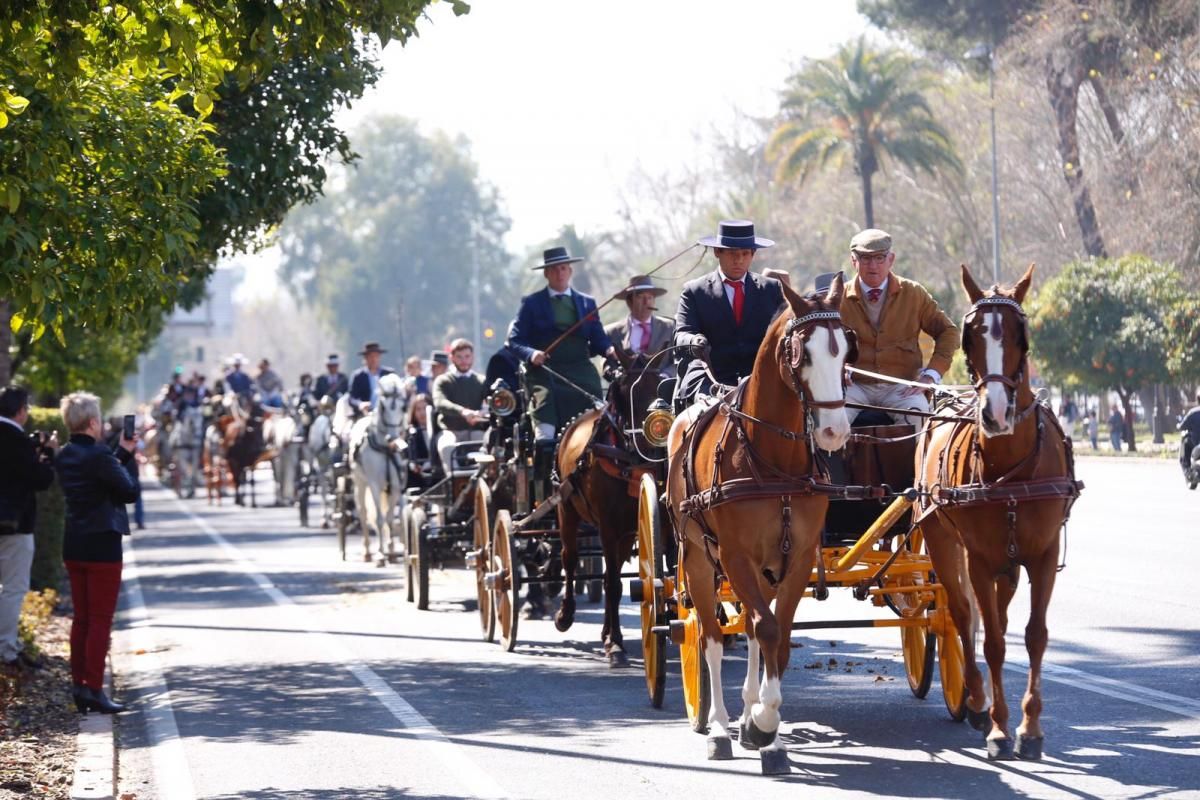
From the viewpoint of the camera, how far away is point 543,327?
13.7 meters

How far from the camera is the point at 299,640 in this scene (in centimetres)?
1465

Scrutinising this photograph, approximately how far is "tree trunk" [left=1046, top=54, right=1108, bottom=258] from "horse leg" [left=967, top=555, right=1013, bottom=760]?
42058mm

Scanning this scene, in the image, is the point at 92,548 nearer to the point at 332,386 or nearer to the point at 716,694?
the point at 716,694

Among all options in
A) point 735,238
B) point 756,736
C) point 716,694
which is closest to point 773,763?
point 756,736

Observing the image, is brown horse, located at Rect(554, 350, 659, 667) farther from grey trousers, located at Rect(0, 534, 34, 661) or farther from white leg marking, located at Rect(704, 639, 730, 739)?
grey trousers, located at Rect(0, 534, 34, 661)

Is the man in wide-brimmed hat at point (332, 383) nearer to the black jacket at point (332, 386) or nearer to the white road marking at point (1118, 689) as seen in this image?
the black jacket at point (332, 386)

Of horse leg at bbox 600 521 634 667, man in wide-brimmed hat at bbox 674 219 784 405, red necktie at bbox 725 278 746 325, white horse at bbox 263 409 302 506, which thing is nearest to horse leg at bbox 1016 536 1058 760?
man in wide-brimmed hat at bbox 674 219 784 405

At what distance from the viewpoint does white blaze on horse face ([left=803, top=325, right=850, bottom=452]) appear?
7.89m

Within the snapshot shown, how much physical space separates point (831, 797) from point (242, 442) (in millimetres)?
29270

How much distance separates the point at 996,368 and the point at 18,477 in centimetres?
683

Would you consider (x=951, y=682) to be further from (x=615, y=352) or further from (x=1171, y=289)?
(x=1171, y=289)

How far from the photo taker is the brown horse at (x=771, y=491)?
26.3ft

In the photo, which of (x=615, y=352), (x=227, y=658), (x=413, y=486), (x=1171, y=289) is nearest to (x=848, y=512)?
(x=615, y=352)

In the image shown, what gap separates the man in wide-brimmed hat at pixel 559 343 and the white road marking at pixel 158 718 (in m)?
3.40
